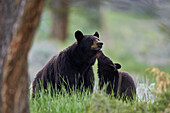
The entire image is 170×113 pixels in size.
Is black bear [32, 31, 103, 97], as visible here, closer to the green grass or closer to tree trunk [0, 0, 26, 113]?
the green grass

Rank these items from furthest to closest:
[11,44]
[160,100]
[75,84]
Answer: [75,84] < [160,100] < [11,44]

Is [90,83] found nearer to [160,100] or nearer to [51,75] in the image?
[51,75]

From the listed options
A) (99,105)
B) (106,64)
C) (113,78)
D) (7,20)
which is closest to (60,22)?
(106,64)

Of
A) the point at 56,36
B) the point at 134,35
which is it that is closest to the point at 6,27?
the point at 56,36

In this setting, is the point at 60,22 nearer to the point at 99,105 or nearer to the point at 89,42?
the point at 89,42

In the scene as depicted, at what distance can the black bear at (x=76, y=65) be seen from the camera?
518 cm

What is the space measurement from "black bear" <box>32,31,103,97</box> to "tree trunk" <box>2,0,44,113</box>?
182 centimetres

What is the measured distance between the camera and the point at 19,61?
321 cm

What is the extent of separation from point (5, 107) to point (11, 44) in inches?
25.8

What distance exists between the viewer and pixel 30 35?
10.4 feet

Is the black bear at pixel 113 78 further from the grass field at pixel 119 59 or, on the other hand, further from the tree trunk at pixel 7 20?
the tree trunk at pixel 7 20

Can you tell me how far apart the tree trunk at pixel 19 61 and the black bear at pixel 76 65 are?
71.7 inches

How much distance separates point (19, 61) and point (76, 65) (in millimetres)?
2193

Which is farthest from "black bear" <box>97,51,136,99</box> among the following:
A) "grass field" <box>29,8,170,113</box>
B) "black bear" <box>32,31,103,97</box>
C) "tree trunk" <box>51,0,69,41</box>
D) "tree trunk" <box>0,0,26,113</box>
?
"tree trunk" <box>51,0,69,41</box>
